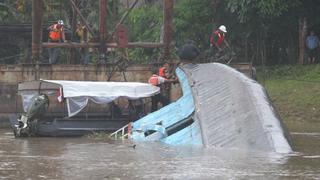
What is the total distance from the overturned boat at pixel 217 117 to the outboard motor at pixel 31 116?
317cm

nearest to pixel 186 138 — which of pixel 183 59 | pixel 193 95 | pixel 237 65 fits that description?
pixel 193 95

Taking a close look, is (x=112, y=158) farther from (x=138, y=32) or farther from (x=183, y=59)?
(x=138, y=32)

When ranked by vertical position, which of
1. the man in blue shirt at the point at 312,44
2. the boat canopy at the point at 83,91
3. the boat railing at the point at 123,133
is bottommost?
the boat railing at the point at 123,133

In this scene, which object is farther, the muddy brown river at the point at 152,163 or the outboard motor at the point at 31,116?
the outboard motor at the point at 31,116

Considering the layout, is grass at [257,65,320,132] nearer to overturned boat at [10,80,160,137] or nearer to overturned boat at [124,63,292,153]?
overturned boat at [124,63,292,153]

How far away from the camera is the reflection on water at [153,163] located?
1138 centimetres

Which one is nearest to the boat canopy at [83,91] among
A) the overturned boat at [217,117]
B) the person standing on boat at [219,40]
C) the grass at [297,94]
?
the overturned boat at [217,117]

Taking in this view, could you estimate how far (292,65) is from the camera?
109 ft

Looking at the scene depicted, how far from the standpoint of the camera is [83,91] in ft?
72.6

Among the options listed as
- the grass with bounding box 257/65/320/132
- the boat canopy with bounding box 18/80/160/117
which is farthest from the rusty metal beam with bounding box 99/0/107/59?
the grass with bounding box 257/65/320/132

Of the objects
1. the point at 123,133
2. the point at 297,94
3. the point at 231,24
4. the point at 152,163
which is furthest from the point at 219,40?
the point at 152,163

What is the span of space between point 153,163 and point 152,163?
2 cm

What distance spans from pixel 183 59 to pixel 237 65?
216 inches

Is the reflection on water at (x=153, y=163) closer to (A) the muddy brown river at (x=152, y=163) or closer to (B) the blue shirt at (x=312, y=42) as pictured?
(A) the muddy brown river at (x=152, y=163)
